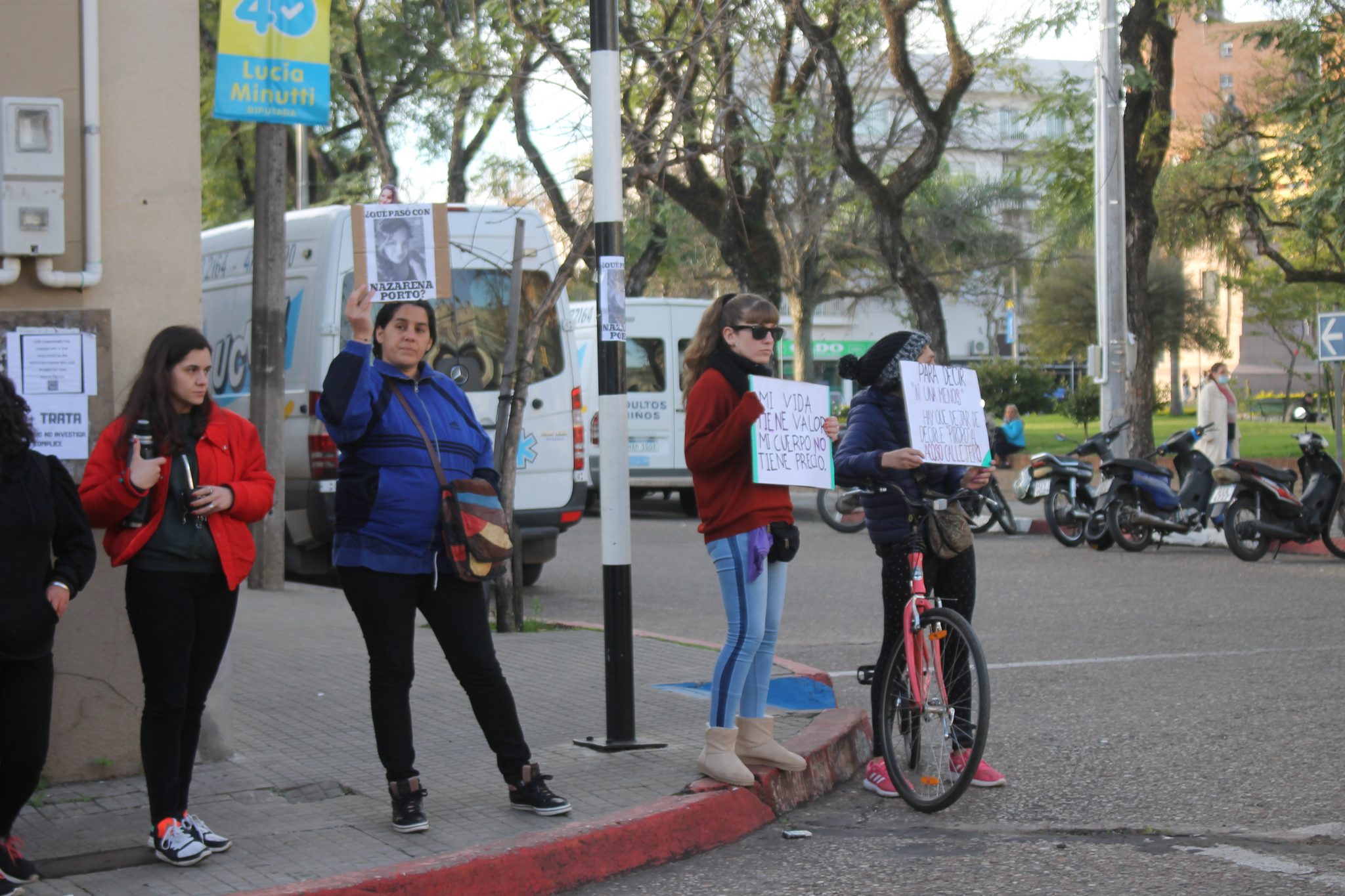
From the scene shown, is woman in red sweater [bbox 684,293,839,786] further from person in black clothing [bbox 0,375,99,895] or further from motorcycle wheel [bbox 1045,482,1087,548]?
motorcycle wheel [bbox 1045,482,1087,548]

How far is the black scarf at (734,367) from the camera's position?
5301 millimetres

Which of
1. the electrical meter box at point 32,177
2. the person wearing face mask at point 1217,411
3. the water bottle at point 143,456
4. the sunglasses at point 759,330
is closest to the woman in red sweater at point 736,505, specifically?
the sunglasses at point 759,330

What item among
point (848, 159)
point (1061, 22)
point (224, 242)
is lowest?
point (224, 242)

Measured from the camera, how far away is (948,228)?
36.9 m

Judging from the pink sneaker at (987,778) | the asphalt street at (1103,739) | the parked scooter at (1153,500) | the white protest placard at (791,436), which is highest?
the white protest placard at (791,436)

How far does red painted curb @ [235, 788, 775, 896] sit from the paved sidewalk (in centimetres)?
11

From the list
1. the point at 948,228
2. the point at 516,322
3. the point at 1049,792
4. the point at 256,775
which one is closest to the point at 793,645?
the point at 516,322

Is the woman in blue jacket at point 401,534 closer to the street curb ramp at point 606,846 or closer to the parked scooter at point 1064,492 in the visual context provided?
the street curb ramp at point 606,846

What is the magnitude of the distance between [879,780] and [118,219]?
3573 millimetres

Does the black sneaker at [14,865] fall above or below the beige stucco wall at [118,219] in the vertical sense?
below

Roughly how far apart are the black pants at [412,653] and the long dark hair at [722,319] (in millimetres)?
1146

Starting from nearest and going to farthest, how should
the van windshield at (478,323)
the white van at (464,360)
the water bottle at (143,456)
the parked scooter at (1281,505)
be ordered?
the water bottle at (143,456) → the white van at (464,360) → the van windshield at (478,323) → the parked scooter at (1281,505)

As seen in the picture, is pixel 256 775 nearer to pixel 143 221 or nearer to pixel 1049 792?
pixel 143 221

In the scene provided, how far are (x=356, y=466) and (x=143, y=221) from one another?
1518 millimetres
